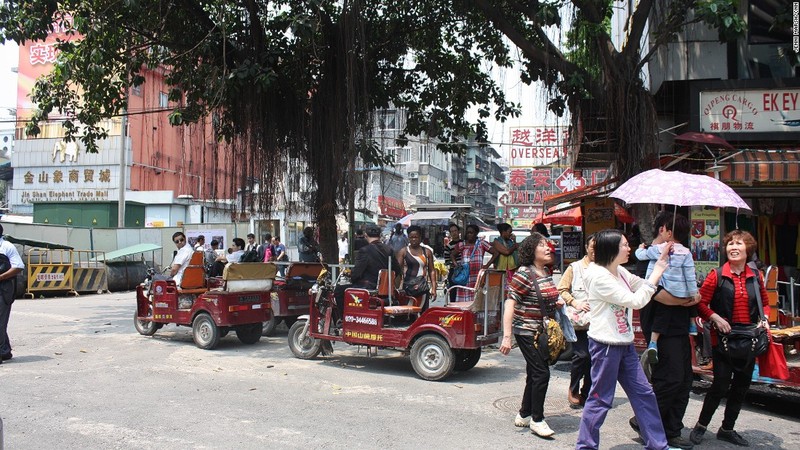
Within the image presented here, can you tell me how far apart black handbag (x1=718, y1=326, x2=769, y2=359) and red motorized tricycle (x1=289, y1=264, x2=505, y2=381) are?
274 cm

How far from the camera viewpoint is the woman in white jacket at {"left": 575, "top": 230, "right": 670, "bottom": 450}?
4.35 metres

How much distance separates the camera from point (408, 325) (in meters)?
8.03

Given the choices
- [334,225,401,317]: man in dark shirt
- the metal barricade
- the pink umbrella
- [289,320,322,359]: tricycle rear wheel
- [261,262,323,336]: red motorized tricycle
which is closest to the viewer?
the pink umbrella

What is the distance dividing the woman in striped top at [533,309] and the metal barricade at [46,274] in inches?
648

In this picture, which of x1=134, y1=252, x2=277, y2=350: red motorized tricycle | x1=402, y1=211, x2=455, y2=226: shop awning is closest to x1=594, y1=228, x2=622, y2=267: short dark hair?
x1=134, y1=252, x2=277, y2=350: red motorized tricycle

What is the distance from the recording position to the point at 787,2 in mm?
9688

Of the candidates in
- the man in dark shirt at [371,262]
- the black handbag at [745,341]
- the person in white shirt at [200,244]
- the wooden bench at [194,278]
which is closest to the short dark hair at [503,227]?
the man in dark shirt at [371,262]

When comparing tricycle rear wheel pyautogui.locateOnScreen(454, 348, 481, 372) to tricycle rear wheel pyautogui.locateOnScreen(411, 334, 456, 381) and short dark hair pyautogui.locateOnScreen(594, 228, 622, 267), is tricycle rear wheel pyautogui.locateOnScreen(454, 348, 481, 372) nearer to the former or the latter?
tricycle rear wheel pyautogui.locateOnScreen(411, 334, 456, 381)

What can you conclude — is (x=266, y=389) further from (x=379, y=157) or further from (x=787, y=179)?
(x=787, y=179)

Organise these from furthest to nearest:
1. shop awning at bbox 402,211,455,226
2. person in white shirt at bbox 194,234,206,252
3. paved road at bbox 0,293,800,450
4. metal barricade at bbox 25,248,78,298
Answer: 1. shop awning at bbox 402,211,455,226
2. metal barricade at bbox 25,248,78,298
3. person in white shirt at bbox 194,234,206,252
4. paved road at bbox 0,293,800,450

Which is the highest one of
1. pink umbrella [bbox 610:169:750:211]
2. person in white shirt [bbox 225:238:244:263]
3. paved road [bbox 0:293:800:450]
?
pink umbrella [bbox 610:169:750:211]

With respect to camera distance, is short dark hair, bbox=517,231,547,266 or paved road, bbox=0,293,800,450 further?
short dark hair, bbox=517,231,547,266

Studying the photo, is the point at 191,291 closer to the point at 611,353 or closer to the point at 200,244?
the point at 200,244

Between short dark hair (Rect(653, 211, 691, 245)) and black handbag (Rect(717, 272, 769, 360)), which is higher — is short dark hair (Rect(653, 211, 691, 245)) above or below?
above
